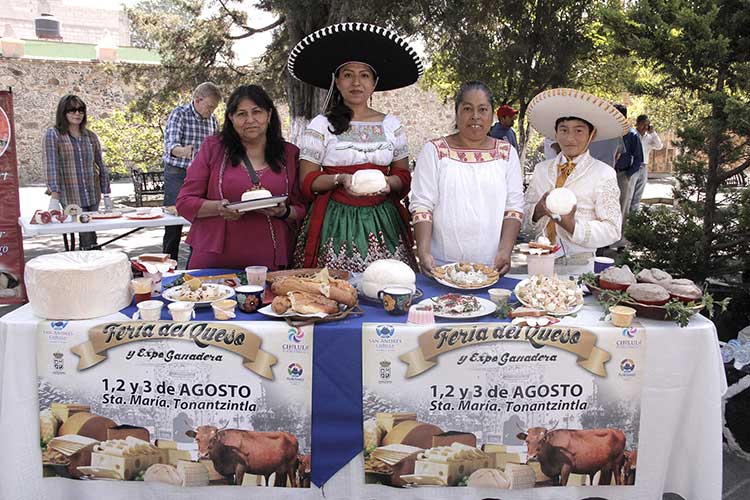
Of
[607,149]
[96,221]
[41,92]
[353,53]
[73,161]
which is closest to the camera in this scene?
[353,53]

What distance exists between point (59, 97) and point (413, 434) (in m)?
18.4

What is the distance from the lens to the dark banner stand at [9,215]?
4609 millimetres

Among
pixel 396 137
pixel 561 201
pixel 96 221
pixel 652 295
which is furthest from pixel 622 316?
pixel 96 221

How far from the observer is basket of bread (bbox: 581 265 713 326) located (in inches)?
77.1

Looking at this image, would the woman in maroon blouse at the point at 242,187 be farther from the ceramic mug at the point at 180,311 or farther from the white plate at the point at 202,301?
the ceramic mug at the point at 180,311

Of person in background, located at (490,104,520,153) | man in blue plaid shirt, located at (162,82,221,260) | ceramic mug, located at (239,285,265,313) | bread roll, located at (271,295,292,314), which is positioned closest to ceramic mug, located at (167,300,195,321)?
ceramic mug, located at (239,285,265,313)

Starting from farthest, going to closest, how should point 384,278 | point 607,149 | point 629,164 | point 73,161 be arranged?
point 629,164
point 607,149
point 73,161
point 384,278

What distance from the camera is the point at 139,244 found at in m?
8.20

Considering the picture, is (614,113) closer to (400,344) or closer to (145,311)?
(400,344)

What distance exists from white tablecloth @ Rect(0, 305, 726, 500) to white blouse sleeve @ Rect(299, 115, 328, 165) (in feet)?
3.85

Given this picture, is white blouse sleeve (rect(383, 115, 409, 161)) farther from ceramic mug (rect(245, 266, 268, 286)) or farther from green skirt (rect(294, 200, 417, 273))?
ceramic mug (rect(245, 266, 268, 286))

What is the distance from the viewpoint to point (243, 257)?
2.80 m

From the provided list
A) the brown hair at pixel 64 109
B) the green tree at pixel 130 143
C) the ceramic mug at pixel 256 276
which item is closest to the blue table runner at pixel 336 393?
the ceramic mug at pixel 256 276

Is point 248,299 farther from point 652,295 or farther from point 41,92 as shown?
point 41,92
